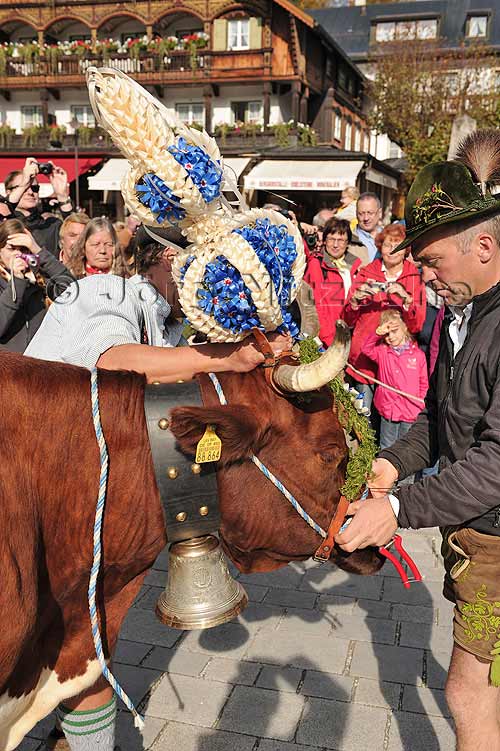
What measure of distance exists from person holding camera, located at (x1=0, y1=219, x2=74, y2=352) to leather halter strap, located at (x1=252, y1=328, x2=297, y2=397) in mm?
3159

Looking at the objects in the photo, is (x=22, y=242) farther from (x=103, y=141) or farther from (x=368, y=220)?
(x=103, y=141)

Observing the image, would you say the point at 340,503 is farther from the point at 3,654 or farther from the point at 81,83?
the point at 81,83

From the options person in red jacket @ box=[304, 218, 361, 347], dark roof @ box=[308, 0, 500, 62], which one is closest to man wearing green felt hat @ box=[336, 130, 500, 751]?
person in red jacket @ box=[304, 218, 361, 347]

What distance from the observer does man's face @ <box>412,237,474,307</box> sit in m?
2.59

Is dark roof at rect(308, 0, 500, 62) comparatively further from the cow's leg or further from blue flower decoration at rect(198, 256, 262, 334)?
the cow's leg

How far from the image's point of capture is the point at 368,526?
2.53m

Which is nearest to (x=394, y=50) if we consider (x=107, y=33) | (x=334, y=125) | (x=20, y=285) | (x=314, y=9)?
(x=334, y=125)

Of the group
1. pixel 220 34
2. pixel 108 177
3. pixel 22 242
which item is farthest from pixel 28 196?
pixel 220 34

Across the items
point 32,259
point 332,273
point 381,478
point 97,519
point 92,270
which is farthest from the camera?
point 332,273

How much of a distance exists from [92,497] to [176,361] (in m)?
0.60

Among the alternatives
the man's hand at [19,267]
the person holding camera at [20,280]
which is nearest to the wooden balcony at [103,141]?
the person holding camera at [20,280]

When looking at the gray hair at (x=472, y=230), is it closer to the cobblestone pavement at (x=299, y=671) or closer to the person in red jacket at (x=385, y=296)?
the cobblestone pavement at (x=299, y=671)

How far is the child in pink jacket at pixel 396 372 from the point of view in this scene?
6719 millimetres

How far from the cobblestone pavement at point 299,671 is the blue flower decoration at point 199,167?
8.58ft
